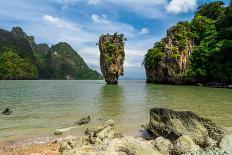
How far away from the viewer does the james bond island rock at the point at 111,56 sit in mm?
73875

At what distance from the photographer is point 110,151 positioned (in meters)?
9.30

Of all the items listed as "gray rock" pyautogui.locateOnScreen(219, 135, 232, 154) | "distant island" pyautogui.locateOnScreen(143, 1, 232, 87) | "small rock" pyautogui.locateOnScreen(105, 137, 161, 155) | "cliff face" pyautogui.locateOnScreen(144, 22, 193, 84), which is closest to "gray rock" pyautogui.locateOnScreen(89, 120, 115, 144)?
"small rock" pyautogui.locateOnScreen(105, 137, 161, 155)

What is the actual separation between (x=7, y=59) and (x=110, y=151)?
158335mm

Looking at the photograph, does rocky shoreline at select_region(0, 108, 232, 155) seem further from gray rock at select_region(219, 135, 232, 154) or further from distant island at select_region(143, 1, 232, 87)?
distant island at select_region(143, 1, 232, 87)

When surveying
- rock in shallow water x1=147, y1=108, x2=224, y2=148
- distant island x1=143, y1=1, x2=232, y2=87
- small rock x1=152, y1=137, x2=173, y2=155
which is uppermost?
distant island x1=143, y1=1, x2=232, y2=87

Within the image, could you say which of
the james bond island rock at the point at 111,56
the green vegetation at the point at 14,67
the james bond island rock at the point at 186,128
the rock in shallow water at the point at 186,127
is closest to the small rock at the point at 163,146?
the james bond island rock at the point at 186,128

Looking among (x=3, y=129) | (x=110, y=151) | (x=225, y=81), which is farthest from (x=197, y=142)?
(x=225, y=81)

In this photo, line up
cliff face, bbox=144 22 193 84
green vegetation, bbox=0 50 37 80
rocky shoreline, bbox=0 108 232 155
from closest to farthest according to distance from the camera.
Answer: rocky shoreline, bbox=0 108 232 155 → cliff face, bbox=144 22 193 84 → green vegetation, bbox=0 50 37 80

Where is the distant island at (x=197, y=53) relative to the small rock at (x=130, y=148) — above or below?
above

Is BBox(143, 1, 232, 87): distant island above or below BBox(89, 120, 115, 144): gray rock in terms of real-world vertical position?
above

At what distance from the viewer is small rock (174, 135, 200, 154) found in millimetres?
9820

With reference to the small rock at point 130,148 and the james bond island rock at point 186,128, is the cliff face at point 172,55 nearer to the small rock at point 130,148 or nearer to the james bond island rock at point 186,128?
the james bond island rock at point 186,128

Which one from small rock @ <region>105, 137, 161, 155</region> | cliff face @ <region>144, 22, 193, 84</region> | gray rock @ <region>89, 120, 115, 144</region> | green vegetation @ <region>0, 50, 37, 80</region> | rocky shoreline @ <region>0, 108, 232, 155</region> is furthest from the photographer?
green vegetation @ <region>0, 50, 37, 80</region>

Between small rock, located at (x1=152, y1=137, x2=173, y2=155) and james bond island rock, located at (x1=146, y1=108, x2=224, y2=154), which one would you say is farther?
james bond island rock, located at (x1=146, y1=108, x2=224, y2=154)
